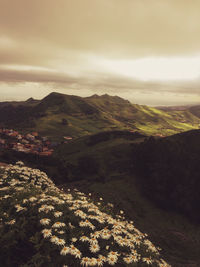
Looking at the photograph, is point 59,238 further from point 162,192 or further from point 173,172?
point 173,172

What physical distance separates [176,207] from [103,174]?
43.3 meters

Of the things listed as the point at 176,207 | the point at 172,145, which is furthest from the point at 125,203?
the point at 172,145

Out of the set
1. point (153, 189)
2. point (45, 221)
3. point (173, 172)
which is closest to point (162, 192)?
point (153, 189)

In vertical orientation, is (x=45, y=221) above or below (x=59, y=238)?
above

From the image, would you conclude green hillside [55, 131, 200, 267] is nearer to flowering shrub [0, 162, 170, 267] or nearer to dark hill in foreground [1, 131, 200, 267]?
dark hill in foreground [1, 131, 200, 267]

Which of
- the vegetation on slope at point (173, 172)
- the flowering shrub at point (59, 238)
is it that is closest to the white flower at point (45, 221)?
the flowering shrub at point (59, 238)

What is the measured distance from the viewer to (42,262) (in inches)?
350

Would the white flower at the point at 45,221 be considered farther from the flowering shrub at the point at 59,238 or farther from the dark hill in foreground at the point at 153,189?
the dark hill in foreground at the point at 153,189

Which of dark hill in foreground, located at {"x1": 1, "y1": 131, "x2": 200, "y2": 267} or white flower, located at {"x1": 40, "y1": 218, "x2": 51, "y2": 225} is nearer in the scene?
white flower, located at {"x1": 40, "y1": 218, "x2": 51, "y2": 225}

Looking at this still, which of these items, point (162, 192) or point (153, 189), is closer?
point (162, 192)

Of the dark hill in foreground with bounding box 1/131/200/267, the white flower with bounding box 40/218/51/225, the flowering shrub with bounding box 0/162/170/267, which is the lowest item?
the dark hill in foreground with bounding box 1/131/200/267

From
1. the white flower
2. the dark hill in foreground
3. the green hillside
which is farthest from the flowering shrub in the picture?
the green hillside

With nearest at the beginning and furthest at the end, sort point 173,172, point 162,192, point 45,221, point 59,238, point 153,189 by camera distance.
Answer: point 59,238 → point 45,221 → point 162,192 → point 153,189 → point 173,172

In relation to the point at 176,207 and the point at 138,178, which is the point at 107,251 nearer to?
the point at 176,207
